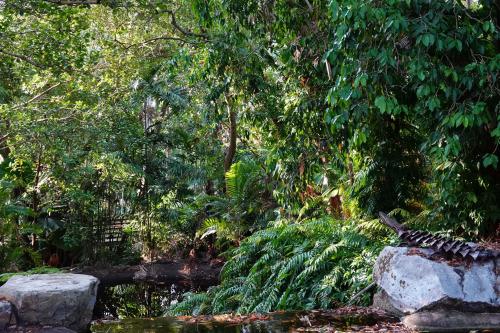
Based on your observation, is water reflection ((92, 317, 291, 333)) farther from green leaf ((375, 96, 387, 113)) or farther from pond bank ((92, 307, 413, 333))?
green leaf ((375, 96, 387, 113))

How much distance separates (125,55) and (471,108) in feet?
26.8

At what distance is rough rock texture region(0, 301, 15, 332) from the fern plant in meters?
3.09

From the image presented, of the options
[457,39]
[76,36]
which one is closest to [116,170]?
[76,36]

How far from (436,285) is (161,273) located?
998 centimetres

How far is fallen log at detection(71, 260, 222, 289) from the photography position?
42.7 feet

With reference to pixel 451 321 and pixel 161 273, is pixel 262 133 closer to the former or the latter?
pixel 451 321

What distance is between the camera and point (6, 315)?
4492 millimetres

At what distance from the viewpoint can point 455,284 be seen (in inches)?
179

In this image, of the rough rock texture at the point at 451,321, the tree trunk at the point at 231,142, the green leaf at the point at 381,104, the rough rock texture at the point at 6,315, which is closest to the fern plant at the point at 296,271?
the rough rock texture at the point at 451,321

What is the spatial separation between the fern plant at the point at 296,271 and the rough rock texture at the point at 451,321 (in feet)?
4.43

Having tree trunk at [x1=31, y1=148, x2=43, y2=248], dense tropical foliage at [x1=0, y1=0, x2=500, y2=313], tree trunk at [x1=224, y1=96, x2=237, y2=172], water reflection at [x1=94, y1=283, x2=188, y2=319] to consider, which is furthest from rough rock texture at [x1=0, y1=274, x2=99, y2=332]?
tree trunk at [x1=31, y1=148, x2=43, y2=248]

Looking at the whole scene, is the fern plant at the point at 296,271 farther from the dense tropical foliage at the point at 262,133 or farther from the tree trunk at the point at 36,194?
the tree trunk at the point at 36,194

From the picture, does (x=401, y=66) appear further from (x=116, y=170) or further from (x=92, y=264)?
(x=92, y=264)

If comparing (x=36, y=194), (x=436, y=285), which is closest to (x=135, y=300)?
(x=36, y=194)
